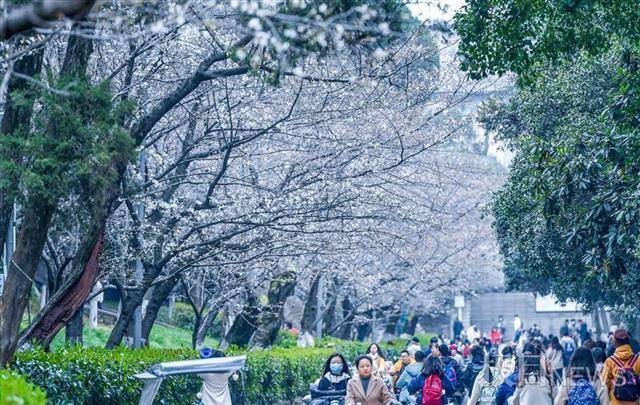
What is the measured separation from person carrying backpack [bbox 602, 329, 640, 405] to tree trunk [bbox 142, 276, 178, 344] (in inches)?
303

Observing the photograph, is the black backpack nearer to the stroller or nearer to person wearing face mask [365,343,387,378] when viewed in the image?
the stroller

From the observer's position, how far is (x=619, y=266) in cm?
1917

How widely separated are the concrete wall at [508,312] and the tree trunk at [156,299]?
2142 inches

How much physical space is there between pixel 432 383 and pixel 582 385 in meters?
2.85

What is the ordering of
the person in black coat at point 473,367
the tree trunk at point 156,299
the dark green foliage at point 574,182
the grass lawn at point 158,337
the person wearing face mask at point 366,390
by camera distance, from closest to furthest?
1. the person wearing face mask at point 366,390
2. the dark green foliage at point 574,182
3. the tree trunk at point 156,299
4. the person in black coat at point 473,367
5. the grass lawn at point 158,337

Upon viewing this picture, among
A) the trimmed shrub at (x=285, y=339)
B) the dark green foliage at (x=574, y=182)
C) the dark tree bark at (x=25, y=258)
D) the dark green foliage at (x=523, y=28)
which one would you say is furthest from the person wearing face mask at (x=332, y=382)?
the trimmed shrub at (x=285, y=339)

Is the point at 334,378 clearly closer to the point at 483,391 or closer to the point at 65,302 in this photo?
the point at 483,391

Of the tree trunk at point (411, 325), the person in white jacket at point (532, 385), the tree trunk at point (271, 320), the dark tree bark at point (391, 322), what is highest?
the tree trunk at point (411, 325)

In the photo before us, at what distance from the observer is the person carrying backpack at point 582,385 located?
15922 mm

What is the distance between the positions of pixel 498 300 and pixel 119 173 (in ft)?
220

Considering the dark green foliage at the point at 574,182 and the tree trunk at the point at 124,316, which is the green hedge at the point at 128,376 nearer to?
the tree trunk at the point at 124,316

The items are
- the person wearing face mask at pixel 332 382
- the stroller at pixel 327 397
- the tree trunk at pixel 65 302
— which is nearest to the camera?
the tree trunk at pixel 65 302

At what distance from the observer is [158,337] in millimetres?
39281

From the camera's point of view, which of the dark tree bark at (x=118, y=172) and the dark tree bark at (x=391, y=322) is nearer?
the dark tree bark at (x=118, y=172)
